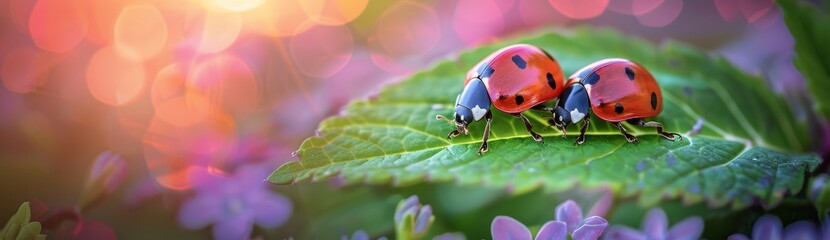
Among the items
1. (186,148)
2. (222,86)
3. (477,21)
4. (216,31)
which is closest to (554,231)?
(186,148)

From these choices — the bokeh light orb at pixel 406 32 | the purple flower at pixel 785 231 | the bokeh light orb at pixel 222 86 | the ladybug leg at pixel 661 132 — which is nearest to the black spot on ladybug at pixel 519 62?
the ladybug leg at pixel 661 132

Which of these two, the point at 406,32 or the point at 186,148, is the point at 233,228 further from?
the point at 406,32

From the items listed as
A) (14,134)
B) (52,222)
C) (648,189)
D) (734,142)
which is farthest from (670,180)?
(14,134)

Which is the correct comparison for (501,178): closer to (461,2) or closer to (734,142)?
(734,142)

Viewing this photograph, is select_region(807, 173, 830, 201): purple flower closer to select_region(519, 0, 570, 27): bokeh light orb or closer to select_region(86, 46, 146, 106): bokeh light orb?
select_region(86, 46, 146, 106): bokeh light orb

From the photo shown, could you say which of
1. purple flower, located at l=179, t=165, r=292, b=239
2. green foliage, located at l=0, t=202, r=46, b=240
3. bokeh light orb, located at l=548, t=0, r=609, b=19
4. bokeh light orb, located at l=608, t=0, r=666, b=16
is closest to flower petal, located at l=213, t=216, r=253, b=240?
purple flower, located at l=179, t=165, r=292, b=239

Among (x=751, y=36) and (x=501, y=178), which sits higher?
(x=501, y=178)

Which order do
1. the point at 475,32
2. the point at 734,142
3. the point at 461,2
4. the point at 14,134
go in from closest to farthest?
the point at 734,142 < the point at 14,134 < the point at 475,32 < the point at 461,2

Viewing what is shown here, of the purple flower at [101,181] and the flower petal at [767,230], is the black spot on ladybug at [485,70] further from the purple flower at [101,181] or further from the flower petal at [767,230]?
the purple flower at [101,181]
